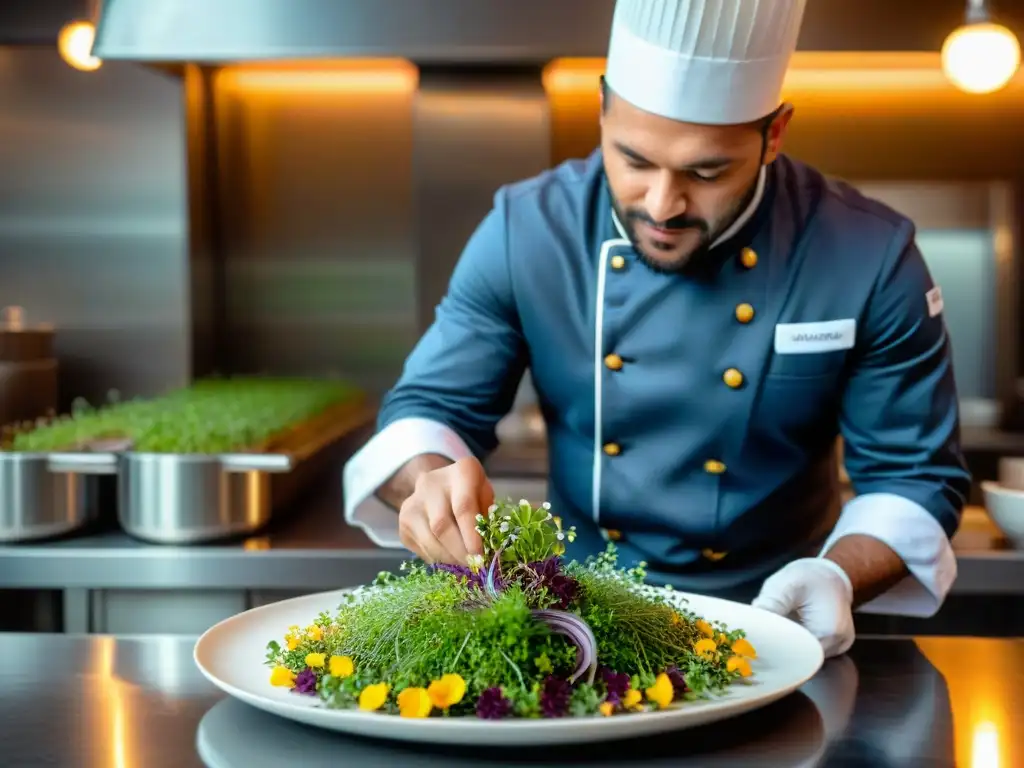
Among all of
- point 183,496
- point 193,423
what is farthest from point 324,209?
point 183,496

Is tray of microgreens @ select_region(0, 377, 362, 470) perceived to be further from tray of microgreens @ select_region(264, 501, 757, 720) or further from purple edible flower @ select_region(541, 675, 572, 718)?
purple edible flower @ select_region(541, 675, 572, 718)

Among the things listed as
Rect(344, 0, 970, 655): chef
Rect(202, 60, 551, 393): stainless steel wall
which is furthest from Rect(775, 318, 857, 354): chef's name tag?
Rect(202, 60, 551, 393): stainless steel wall

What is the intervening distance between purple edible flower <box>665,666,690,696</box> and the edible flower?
191 millimetres

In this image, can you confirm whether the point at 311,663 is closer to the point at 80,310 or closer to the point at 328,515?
the point at 328,515

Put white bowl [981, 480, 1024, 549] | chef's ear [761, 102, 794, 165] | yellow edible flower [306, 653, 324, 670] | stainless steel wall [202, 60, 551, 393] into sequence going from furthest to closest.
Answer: stainless steel wall [202, 60, 551, 393] < white bowl [981, 480, 1024, 549] < chef's ear [761, 102, 794, 165] < yellow edible flower [306, 653, 324, 670]

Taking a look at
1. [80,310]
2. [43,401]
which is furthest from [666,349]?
[80,310]

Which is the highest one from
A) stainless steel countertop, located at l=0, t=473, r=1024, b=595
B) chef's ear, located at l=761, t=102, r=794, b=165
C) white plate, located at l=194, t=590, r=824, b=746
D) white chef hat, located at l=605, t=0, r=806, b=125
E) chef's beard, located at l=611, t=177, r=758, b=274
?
white chef hat, located at l=605, t=0, r=806, b=125

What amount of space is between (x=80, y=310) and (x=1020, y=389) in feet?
9.36

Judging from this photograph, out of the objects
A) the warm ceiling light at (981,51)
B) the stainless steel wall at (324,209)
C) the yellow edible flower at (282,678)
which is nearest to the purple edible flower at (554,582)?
the yellow edible flower at (282,678)

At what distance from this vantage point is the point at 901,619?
7.89ft

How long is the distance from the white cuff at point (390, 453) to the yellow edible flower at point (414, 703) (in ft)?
1.97

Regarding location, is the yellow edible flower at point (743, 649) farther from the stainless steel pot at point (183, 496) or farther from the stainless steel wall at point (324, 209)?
the stainless steel wall at point (324, 209)

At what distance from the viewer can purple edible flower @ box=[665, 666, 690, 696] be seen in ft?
3.39

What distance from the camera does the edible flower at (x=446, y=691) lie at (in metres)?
0.96
